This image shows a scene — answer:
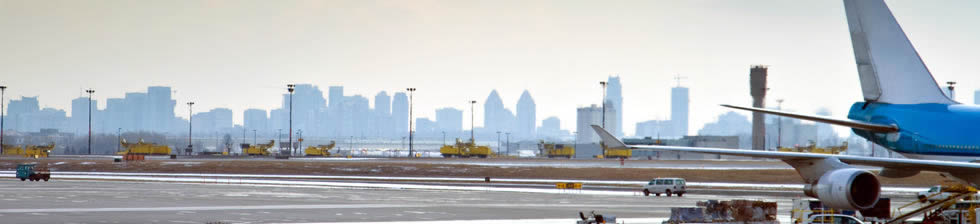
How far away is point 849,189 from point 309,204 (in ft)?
118

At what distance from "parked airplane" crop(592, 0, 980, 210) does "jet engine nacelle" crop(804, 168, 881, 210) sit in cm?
62

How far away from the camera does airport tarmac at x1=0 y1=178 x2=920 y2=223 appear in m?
48.8

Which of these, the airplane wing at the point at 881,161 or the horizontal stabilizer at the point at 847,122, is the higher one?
the horizontal stabilizer at the point at 847,122

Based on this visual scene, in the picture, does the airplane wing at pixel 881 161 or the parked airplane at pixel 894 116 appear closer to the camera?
the airplane wing at pixel 881 161

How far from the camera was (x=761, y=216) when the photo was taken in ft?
119

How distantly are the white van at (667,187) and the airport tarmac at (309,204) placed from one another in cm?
88

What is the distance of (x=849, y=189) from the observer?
29828 mm

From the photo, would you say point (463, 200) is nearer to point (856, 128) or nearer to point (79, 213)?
point (79, 213)

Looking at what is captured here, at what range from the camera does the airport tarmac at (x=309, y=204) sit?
48.8 metres

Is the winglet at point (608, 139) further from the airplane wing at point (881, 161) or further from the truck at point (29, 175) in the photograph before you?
the truck at point (29, 175)

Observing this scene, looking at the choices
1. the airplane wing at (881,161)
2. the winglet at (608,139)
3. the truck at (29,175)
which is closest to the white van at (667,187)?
the airplane wing at (881,161)

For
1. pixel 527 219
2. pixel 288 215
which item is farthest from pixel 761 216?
pixel 288 215

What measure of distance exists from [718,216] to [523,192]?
144ft

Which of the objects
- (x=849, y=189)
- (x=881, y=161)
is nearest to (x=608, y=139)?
(x=849, y=189)
